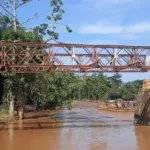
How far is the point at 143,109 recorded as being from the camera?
3158 cm

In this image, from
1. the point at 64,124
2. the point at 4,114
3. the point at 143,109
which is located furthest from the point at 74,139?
the point at 4,114

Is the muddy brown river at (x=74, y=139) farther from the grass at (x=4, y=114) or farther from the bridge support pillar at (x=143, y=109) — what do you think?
the grass at (x=4, y=114)

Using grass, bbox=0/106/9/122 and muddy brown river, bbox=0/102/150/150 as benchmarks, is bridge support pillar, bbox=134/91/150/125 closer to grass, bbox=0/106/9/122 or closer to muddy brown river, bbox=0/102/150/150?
muddy brown river, bbox=0/102/150/150

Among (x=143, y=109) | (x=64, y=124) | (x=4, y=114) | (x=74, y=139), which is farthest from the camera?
(x=4, y=114)

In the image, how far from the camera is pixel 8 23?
38906mm

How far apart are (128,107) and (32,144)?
124 feet

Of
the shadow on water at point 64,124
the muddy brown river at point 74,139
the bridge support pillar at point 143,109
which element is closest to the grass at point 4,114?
the shadow on water at point 64,124

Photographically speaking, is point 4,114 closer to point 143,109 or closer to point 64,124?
point 64,124

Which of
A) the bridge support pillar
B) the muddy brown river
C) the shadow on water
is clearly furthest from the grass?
the bridge support pillar

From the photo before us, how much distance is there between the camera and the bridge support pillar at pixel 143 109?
3094 centimetres

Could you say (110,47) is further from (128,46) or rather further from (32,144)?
(32,144)

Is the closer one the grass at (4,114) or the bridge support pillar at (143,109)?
the bridge support pillar at (143,109)

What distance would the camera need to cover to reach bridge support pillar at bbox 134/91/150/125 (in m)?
30.9

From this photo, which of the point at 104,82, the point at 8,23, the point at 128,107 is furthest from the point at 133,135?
the point at 104,82
